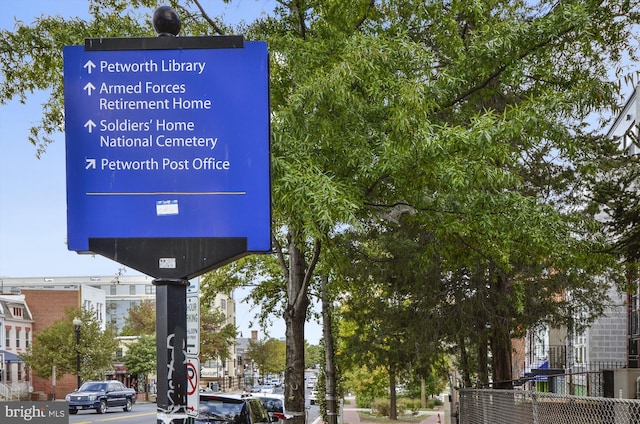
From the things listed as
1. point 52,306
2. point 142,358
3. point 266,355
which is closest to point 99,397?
point 52,306

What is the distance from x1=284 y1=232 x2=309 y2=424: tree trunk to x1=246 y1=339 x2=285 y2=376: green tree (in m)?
96.8

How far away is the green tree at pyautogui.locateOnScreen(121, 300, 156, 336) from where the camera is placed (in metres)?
98.3

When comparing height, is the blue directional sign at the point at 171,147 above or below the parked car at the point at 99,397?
above

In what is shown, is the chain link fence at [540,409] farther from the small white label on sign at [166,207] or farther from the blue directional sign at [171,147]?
the small white label on sign at [166,207]

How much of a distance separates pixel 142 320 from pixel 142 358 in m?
18.4

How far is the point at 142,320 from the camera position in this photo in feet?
335

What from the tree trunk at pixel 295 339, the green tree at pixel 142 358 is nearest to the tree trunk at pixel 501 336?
the tree trunk at pixel 295 339

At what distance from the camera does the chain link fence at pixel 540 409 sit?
8719 mm

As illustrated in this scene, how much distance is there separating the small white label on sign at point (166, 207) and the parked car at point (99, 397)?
3948 centimetres

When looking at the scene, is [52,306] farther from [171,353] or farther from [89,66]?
[171,353]

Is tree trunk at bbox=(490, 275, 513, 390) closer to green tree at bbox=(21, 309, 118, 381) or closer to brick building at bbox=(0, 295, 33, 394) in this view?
brick building at bbox=(0, 295, 33, 394)

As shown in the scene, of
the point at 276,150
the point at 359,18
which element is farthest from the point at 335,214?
the point at 359,18

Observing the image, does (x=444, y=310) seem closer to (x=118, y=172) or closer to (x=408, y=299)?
(x=408, y=299)

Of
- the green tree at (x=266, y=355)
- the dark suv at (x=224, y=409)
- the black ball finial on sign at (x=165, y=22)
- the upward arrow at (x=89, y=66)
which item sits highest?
the black ball finial on sign at (x=165, y=22)
